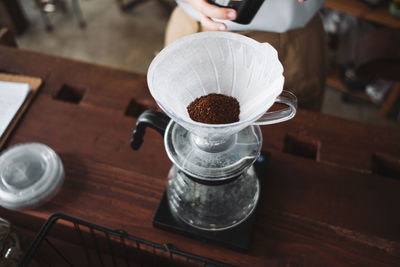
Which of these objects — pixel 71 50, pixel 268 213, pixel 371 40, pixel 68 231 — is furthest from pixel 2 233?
pixel 71 50

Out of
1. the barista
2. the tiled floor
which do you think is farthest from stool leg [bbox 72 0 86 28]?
the barista

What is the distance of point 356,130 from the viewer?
2.74 feet

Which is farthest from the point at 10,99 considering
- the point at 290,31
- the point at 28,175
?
the point at 290,31

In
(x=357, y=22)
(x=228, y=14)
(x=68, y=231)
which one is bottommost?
(x=357, y=22)

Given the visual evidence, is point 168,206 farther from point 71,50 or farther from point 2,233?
point 71,50

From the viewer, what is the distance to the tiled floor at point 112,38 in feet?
6.61

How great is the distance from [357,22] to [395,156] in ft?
4.58

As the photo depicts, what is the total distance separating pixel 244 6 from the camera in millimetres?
682

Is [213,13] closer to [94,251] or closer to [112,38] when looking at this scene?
[94,251]

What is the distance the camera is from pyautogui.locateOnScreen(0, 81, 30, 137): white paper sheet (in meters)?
0.84

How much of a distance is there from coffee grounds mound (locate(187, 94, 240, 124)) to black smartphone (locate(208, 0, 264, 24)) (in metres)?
0.22

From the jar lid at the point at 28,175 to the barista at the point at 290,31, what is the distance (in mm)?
453

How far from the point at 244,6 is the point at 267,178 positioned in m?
0.35

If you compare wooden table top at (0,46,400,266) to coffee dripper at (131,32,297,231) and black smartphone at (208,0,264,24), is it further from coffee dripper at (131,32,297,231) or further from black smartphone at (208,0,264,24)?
black smartphone at (208,0,264,24)
